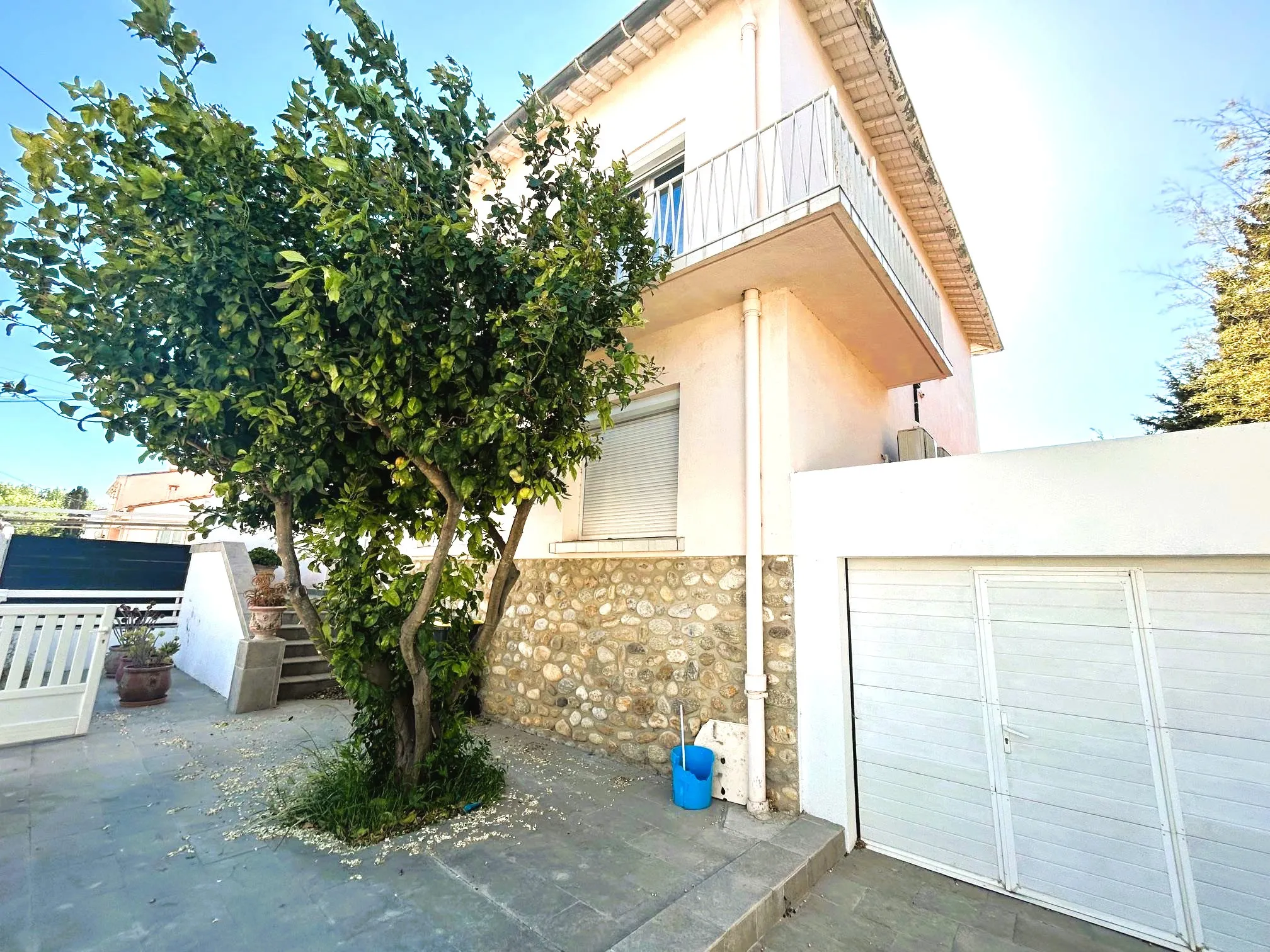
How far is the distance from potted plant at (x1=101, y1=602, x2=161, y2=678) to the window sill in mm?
7078

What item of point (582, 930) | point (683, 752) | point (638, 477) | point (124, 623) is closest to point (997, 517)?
point (683, 752)

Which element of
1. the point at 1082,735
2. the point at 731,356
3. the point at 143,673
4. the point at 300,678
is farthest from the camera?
the point at 300,678

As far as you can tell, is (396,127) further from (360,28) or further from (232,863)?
(232,863)

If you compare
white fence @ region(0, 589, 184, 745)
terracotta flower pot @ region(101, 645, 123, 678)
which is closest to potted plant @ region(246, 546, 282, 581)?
terracotta flower pot @ region(101, 645, 123, 678)

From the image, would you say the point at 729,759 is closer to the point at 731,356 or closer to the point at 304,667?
the point at 731,356

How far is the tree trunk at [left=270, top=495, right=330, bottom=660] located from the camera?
12.8 feet

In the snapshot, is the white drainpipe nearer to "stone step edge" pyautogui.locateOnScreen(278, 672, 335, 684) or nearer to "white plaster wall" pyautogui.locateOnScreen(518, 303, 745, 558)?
"white plaster wall" pyautogui.locateOnScreen(518, 303, 745, 558)

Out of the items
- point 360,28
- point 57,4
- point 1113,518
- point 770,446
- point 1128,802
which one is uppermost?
point 57,4

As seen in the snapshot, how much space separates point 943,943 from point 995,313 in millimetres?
12267

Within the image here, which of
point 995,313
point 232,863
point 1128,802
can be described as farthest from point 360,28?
point 995,313

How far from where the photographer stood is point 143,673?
22.0ft

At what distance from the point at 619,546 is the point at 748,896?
10.3 feet

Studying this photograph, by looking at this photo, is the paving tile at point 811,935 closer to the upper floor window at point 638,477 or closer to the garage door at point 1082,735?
the garage door at point 1082,735

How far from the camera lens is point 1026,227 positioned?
11.4 m
